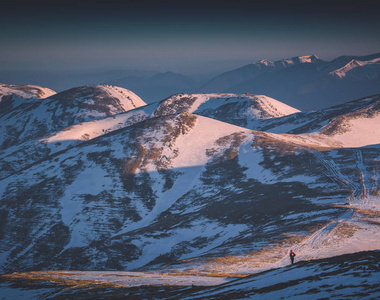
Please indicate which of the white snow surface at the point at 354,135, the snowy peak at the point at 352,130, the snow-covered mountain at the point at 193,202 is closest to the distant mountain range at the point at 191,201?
the snow-covered mountain at the point at 193,202

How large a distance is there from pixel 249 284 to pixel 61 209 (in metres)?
102

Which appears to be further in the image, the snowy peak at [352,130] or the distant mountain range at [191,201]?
the snowy peak at [352,130]

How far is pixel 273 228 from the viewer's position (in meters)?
74.4

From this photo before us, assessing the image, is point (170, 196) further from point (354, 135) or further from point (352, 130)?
point (352, 130)

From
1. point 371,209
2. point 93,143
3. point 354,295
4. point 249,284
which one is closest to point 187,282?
point 249,284

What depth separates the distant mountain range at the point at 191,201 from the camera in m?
63.0

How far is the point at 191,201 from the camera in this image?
11569 cm

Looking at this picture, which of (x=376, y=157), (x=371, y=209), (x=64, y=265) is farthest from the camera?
(x=376, y=157)

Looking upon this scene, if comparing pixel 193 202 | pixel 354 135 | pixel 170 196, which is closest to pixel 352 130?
pixel 354 135

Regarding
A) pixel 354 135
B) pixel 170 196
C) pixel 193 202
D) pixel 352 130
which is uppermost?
pixel 352 130

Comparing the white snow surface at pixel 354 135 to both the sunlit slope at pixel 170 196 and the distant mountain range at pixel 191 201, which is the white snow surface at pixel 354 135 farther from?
the sunlit slope at pixel 170 196

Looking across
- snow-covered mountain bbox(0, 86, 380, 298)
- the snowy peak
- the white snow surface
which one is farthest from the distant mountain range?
the snowy peak

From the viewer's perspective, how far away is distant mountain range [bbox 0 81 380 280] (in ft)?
207

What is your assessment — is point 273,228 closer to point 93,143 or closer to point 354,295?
point 354,295
